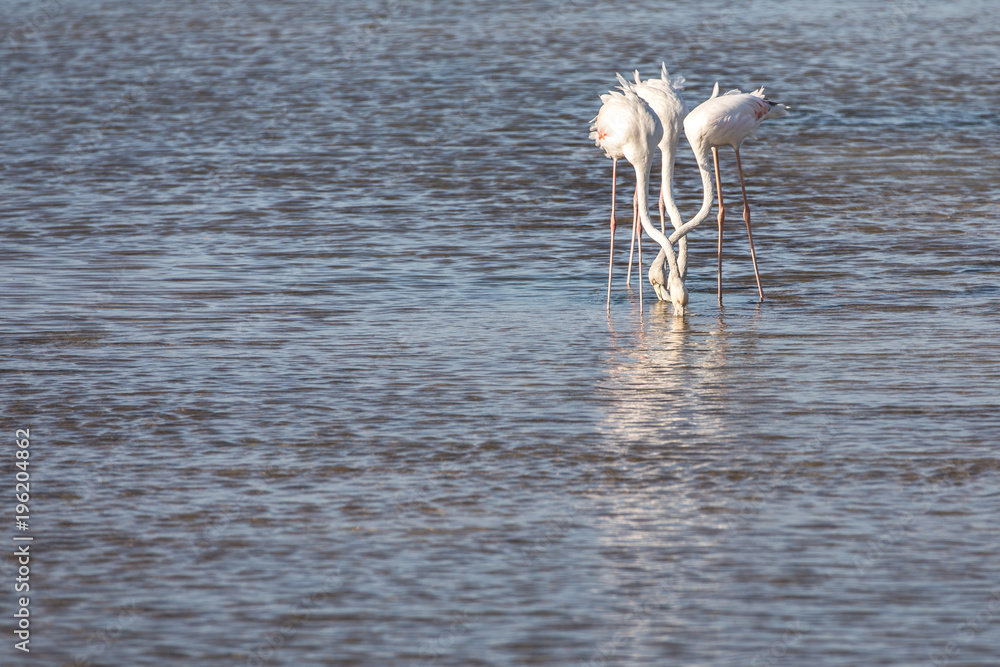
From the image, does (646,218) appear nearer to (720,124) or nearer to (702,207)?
(702,207)

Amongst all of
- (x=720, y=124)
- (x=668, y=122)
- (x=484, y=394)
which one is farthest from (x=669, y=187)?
(x=484, y=394)

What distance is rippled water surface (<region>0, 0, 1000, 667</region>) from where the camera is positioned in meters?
4.84

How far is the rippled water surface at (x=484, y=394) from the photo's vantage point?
15.9 feet

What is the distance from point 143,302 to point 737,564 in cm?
523

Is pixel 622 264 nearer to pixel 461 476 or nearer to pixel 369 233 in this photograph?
pixel 369 233

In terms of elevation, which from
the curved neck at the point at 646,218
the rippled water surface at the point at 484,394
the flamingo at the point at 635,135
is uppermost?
the flamingo at the point at 635,135

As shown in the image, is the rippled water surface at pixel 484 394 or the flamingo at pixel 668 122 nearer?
the rippled water surface at pixel 484 394

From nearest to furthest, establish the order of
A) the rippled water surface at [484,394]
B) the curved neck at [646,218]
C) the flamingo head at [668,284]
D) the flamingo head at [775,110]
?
1. the rippled water surface at [484,394]
2. the flamingo head at [668,284]
3. the curved neck at [646,218]
4. the flamingo head at [775,110]

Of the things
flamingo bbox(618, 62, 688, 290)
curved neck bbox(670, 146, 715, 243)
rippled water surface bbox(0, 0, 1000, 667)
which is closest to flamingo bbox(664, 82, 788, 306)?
curved neck bbox(670, 146, 715, 243)

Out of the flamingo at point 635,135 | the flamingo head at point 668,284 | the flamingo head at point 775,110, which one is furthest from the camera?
the flamingo head at point 775,110

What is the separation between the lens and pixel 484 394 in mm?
7352

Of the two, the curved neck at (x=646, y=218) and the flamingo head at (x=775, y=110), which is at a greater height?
the flamingo head at (x=775, y=110)

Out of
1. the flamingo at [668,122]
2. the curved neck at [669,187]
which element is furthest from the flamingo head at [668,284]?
the curved neck at [669,187]

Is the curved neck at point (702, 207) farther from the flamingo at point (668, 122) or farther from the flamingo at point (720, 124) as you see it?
the flamingo at point (668, 122)
